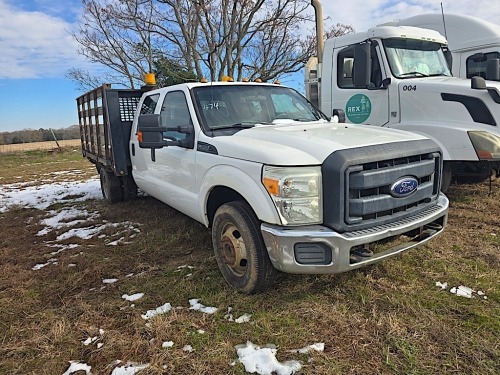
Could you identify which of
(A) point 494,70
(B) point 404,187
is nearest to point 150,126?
(B) point 404,187

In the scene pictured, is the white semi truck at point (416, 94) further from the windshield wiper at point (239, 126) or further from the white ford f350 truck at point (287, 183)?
the white ford f350 truck at point (287, 183)

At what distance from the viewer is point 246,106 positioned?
4391 millimetres

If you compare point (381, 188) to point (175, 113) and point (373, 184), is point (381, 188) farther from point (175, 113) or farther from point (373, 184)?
point (175, 113)

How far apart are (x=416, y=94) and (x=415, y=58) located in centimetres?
82

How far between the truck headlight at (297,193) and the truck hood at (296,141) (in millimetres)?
74

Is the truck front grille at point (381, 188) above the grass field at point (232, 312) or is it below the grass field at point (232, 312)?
above

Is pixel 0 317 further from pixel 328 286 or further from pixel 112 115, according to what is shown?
pixel 112 115

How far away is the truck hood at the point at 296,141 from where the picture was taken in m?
3.00

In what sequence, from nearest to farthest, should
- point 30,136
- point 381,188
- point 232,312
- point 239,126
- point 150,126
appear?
1. point 381,188
2. point 232,312
3. point 150,126
4. point 239,126
5. point 30,136

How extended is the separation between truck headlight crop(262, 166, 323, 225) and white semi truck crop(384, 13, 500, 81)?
6.28 meters

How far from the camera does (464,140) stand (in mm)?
5062

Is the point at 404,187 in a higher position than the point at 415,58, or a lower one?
lower

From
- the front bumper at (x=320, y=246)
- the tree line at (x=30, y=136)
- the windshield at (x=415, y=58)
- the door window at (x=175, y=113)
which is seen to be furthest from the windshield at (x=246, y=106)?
the tree line at (x=30, y=136)

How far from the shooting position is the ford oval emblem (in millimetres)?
3146
